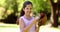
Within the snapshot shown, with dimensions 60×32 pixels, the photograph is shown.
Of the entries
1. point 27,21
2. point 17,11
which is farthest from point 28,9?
point 17,11

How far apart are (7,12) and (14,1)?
1.87 m

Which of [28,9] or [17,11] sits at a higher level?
[28,9]

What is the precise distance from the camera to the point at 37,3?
40.1 ft

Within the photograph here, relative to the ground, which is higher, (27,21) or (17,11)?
(27,21)

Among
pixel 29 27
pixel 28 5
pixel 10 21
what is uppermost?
pixel 28 5

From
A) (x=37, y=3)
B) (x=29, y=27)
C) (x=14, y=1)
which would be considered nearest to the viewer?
(x=29, y=27)

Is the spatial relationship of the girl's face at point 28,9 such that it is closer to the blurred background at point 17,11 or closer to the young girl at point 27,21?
the young girl at point 27,21

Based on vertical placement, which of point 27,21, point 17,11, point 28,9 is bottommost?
point 17,11

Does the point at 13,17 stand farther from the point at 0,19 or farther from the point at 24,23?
the point at 24,23

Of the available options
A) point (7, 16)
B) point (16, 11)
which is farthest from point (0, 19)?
point (16, 11)

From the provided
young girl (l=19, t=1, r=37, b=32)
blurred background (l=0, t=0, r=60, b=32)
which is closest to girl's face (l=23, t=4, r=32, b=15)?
young girl (l=19, t=1, r=37, b=32)

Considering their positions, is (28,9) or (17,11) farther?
(17,11)

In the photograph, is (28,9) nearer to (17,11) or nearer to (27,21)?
(27,21)

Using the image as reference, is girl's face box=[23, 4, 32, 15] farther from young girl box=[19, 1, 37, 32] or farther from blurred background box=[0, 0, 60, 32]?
blurred background box=[0, 0, 60, 32]
